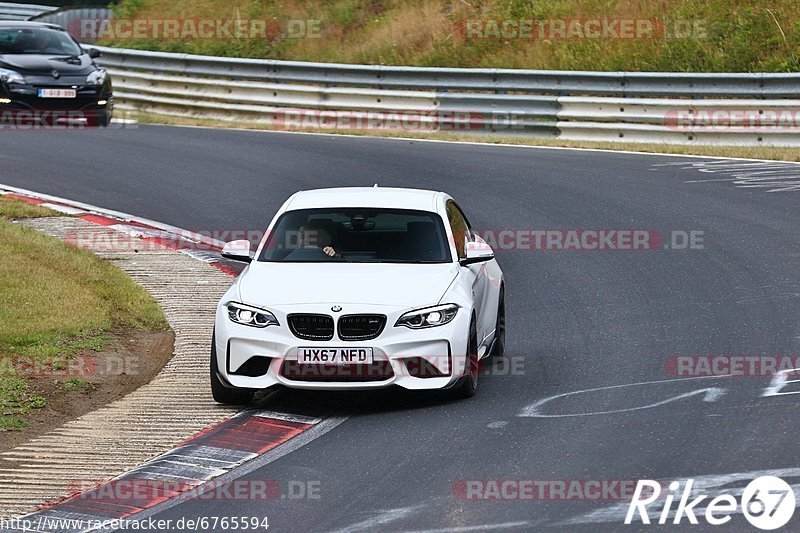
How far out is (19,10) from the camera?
3825 cm

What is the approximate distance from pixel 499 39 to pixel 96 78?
971 cm

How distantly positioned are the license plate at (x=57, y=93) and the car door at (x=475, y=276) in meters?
13.7

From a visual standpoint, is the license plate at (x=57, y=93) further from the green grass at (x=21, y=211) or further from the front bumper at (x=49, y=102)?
the green grass at (x=21, y=211)

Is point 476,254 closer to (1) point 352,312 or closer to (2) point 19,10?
(1) point 352,312

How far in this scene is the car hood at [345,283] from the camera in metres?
9.77

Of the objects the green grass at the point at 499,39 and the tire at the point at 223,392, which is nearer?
the tire at the point at 223,392

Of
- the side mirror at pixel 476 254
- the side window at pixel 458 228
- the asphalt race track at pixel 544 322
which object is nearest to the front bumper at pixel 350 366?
the asphalt race track at pixel 544 322

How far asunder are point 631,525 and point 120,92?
2493 centimetres

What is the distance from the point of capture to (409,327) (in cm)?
969

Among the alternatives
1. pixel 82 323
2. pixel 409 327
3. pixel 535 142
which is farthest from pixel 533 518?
pixel 535 142

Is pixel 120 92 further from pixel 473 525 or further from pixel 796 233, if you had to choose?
pixel 473 525

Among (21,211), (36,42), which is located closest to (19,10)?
(36,42)

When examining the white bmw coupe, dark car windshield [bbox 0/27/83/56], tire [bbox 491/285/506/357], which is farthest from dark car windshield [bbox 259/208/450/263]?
dark car windshield [bbox 0/27/83/56]

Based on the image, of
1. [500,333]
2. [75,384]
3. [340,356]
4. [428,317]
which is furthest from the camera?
[500,333]
